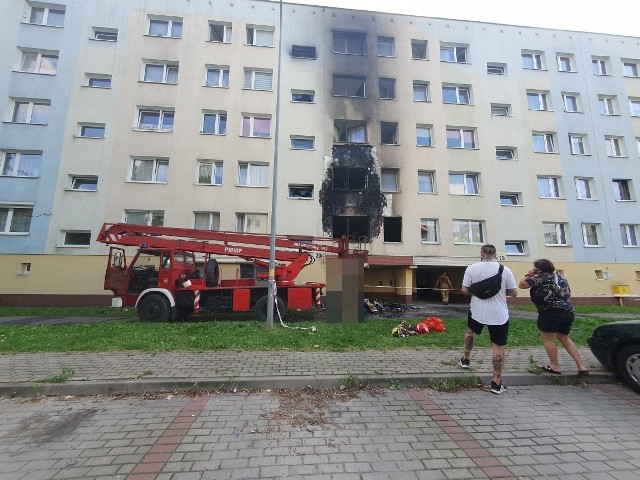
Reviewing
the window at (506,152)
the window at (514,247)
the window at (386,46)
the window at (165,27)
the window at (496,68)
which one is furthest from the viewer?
the window at (496,68)

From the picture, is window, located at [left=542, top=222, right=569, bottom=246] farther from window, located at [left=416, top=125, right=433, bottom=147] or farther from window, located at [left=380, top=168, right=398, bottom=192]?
window, located at [left=380, top=168, right=398, bottom=192]

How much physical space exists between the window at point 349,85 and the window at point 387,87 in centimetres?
121

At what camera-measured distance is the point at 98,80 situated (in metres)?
18.0

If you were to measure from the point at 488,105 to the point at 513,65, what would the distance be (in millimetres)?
3666

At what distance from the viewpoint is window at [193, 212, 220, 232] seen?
55.7 feet

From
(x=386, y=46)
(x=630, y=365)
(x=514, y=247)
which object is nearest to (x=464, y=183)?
(x=514, y=247)

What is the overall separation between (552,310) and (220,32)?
73.5 ft

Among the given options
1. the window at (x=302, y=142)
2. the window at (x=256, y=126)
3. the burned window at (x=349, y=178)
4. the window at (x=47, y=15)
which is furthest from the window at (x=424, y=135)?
the window at (x=47, y=15)

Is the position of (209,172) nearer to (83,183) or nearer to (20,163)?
(83,183)

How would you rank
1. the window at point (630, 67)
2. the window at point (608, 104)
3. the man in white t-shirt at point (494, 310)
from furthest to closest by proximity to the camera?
the window at point (630, 67) → the window at point (608, 104) → the man in white t-shirt at point (494, 310)

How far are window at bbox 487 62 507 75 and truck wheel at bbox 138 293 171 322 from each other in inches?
915

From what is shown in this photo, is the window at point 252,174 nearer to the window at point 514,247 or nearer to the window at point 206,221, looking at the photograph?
the window at point 206,221

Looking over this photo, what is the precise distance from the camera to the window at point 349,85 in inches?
776

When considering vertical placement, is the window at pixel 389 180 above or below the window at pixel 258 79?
below
